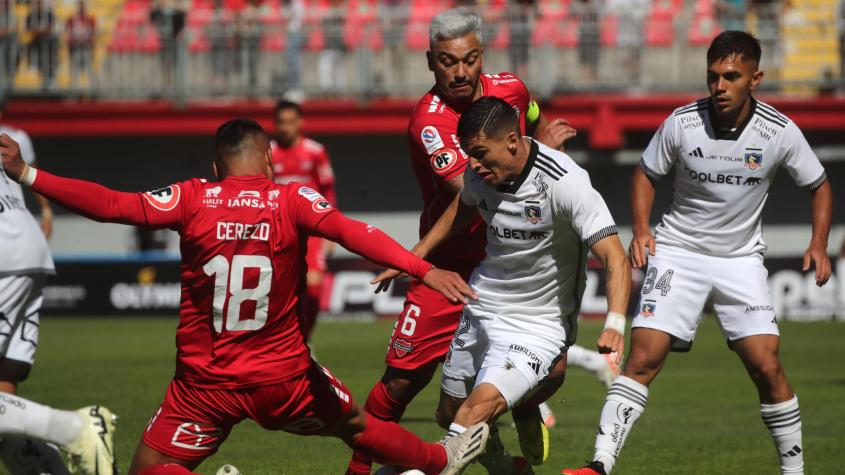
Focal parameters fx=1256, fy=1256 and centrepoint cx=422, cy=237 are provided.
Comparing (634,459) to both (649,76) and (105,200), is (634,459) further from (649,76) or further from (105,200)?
(649,76)

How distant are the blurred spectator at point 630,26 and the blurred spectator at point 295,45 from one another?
5.83 meters

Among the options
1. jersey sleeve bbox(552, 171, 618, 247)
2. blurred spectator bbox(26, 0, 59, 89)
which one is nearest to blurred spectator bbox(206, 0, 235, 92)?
blurred spectator bbox(26, 0, 59, 89)

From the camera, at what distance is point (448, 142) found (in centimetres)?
714

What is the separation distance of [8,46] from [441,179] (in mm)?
19145

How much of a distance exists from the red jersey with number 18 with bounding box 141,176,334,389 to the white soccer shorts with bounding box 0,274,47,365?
1.44m

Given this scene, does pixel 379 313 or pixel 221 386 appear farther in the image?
pixel 379 313

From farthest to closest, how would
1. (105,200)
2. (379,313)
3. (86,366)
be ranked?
(379,313) < (86,366) < (105,200)

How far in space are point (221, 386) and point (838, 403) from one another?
7429mm

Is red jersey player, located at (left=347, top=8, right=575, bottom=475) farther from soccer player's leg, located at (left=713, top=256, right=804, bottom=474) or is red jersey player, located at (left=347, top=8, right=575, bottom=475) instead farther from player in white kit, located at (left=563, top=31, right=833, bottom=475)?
soccer player's leg, located at (left=713, top=256, right=804, bottom=474)

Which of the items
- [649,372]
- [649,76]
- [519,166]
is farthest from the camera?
[649,76]

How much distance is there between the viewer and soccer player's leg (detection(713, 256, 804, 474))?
699 cm

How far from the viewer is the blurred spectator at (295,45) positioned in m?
23.5

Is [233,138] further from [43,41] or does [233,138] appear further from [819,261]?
[43,41]

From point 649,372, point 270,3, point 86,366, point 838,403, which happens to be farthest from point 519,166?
point 270,3
